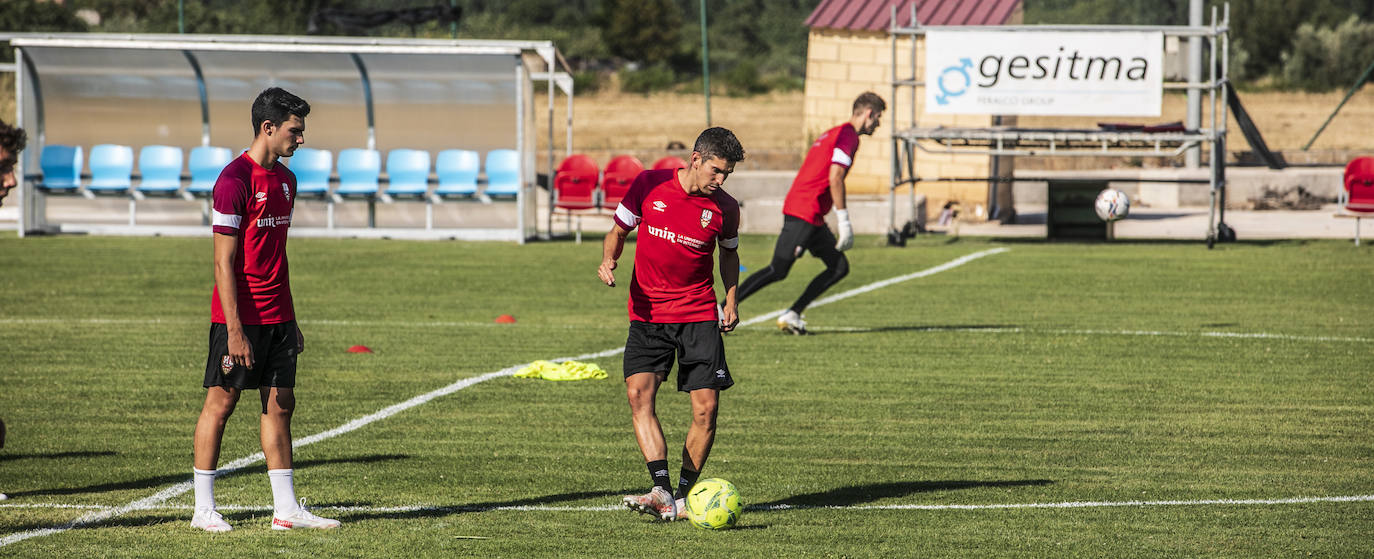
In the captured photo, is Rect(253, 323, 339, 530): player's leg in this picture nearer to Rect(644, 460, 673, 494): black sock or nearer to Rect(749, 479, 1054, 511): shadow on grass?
Rect(644, 460, 673, 494): black sock

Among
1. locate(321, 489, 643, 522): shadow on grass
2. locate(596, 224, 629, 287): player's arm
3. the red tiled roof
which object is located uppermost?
the red tiled roof

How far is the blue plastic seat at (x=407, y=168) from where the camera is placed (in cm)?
2414

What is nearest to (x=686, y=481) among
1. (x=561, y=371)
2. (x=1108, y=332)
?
(x=561, y=371)

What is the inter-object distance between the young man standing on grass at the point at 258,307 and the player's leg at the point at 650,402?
53.0 inches

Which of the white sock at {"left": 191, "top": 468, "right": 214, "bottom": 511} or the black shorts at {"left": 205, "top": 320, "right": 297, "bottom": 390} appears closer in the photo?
the black shorts at {"left": 205, "top": 320, "right": 297, "bottom": 390}

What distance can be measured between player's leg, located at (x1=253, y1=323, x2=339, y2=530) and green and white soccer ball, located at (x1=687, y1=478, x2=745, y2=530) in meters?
1.53

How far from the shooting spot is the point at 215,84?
24.6 metres

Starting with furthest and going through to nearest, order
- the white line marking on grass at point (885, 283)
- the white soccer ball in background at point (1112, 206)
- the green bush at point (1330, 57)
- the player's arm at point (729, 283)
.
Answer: the green bush at point (1330, 57) → the white soccer ball in background at point (1112, 206) → the white line marking on grass at point (885, 283) → the player's arm at point (729, 283)

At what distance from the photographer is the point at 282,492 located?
6.32 meters

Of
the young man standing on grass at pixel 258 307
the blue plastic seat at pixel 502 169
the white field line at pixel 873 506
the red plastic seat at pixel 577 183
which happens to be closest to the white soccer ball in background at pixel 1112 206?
the red plastic seat at pixel 577 183

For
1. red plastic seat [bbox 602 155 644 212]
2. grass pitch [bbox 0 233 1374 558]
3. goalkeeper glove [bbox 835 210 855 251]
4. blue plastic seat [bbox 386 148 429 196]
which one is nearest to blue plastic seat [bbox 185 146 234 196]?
blue plastic seat [bbox 386 148 429 196]

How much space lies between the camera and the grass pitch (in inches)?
251

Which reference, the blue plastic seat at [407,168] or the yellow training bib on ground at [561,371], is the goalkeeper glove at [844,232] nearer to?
the yellow training bib on ground at [561,371]

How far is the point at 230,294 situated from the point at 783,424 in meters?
3.86
